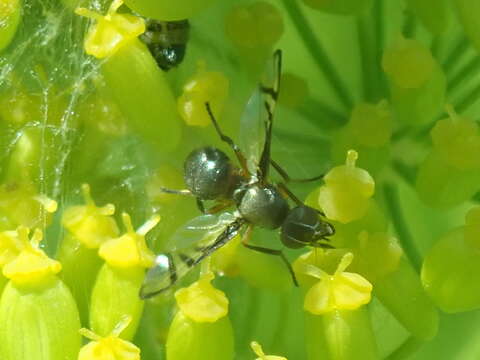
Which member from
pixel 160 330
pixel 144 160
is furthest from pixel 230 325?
pixel 144 160

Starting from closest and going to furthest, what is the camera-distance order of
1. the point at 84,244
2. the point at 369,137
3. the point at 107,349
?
the point at 107,349, the point at 84,244, the point at 369,137

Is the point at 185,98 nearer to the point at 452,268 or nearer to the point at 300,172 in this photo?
the point at 300,172

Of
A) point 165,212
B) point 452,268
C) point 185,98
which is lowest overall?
point 452,268

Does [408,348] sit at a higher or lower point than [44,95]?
lower

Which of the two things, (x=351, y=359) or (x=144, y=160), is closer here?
(x=351, y=359)

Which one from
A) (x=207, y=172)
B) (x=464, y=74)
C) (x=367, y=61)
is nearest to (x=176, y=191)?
(x=207, y=172)

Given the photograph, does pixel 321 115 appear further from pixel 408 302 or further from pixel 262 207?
pixel 408 302

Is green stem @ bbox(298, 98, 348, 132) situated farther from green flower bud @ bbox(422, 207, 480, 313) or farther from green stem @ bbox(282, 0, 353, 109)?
green flower bud @ bbox(422, 207, 480, 313)
